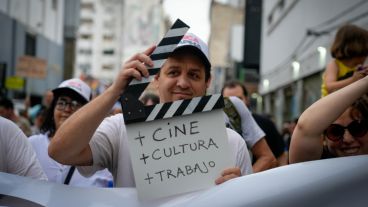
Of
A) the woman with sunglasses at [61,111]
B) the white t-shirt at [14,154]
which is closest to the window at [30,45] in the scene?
the woman with sunglasses at [61,111]

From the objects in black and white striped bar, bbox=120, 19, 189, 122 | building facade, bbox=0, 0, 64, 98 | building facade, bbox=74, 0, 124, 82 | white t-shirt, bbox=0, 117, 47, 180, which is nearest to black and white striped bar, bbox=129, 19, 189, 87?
black and white striped bar, bbox=120, 19, 189, 122

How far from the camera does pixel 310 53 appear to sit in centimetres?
1389

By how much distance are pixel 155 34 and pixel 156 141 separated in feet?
361

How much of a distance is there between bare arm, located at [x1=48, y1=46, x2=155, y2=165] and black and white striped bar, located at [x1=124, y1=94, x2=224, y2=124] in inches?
5.8

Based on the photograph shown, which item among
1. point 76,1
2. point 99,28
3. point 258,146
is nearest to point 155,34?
point 99,28

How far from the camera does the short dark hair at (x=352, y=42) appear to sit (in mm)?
3357

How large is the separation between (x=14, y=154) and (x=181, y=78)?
0.87 metres

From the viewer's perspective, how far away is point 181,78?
2.31m

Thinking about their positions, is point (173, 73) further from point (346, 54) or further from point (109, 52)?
point (109, 52)

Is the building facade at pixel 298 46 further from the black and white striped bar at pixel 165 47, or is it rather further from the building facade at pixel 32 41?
the building facade at pixel 32 41

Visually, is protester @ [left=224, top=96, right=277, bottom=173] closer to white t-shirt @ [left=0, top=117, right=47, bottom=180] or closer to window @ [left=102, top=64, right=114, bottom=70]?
white t-shirt @ [left=0, top=117, right=47, bottom=180]

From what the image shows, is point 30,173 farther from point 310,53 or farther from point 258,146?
point 310,53

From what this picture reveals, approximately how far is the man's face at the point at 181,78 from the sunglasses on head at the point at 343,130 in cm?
64

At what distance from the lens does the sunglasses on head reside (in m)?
2.15
